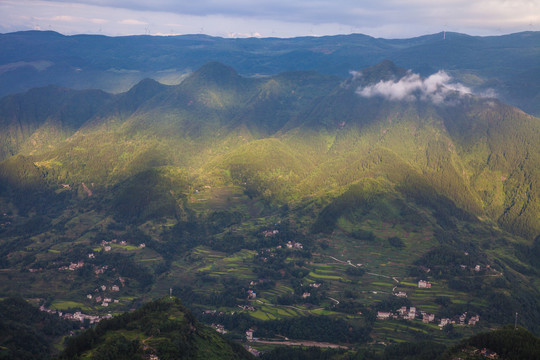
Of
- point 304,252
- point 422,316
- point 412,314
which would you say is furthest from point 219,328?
point 304,252

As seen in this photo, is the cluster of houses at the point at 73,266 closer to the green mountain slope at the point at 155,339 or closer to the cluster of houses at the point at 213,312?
the cluster of houses at the point at 213,312

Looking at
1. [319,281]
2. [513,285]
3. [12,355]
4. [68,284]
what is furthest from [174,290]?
[513,285]

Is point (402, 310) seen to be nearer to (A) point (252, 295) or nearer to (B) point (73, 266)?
(A) point (252, 295)

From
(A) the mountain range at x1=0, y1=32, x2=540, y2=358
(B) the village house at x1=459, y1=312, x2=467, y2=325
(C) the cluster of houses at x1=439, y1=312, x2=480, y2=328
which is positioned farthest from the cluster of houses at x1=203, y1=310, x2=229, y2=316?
(B) the village house at x1=459, y1=312, x2=467, y2=325

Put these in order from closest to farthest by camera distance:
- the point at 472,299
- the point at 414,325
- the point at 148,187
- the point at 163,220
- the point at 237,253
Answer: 1. the point at 414,325
2. the point at 472,299
3. the point at 237,253
4. the point at 163,220
5. the point at 148,187

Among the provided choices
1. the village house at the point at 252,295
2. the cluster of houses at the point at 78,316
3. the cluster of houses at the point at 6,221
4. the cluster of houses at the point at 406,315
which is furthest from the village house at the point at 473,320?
the cluster of houses at the point at 6,221

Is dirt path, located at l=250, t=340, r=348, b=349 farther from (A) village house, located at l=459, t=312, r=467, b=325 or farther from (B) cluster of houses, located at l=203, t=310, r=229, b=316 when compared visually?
(A) village house, located at l=459, t=312, r=467, b=325

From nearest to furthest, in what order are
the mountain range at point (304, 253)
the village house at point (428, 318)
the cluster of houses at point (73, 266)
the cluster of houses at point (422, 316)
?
the cluster of houses at point (422, 316) < the village house at point (428, 318) < the mountain range at point (304, 253) < the cluster of houses at point (73, 266)

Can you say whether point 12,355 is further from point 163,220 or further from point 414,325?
point 163,220
